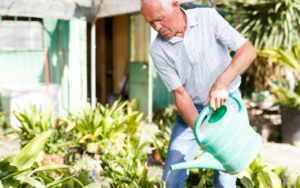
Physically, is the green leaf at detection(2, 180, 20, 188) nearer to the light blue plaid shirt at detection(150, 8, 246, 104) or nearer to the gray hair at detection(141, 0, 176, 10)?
the light blue plaid shirt at detection(150, 8, 246, 104)

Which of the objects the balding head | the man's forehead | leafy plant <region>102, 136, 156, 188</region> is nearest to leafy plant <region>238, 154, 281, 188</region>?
leafy plant <region>102, 136, 156, 188</region>

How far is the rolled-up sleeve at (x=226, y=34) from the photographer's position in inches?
64.3

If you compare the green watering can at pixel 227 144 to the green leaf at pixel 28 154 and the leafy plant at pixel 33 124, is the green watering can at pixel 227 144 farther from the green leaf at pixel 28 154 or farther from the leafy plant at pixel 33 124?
the leafy plant at pixel 33 124

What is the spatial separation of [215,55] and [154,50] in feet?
1.18

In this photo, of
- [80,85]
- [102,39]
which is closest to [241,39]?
[80,85]

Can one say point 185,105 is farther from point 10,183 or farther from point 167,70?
point 10,183

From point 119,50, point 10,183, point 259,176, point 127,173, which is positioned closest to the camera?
point 10,183

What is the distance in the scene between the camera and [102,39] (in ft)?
26.4

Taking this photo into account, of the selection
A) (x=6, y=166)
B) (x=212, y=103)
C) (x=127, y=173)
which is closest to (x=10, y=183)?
(x=6, y=166)

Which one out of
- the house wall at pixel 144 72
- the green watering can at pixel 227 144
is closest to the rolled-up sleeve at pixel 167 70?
the green watering can at pixel 227 144

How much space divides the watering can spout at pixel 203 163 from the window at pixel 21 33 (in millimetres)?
4898

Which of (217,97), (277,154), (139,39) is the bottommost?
(277,154)

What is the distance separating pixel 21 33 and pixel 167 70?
14.9 feet

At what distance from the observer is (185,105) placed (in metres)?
1.71
